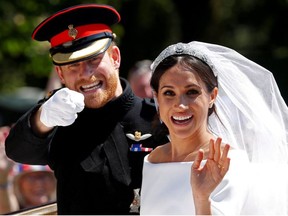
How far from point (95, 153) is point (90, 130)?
13cm

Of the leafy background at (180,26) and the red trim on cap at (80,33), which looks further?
the leafy background at (180,26)

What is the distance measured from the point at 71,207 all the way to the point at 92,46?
0.82 metres

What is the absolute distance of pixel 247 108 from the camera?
11.8 ft

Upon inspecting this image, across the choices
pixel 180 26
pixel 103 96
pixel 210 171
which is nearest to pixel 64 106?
pixel 103 96

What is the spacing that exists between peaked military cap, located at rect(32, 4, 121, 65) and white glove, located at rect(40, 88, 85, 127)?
13.0 inches

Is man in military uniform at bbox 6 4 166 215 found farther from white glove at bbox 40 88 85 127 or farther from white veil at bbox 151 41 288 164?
white veil at bbox 151 41 288 164

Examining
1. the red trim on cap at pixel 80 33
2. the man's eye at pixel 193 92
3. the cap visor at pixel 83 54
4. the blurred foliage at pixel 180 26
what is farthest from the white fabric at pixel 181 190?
the blurred foliage at pixel 180 26

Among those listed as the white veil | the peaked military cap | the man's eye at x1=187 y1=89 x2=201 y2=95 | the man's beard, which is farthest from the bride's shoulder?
the peaked military cap

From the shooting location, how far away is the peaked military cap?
3883 mm

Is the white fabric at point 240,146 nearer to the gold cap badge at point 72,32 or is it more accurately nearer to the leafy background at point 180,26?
the gold cap badge at point 72,32

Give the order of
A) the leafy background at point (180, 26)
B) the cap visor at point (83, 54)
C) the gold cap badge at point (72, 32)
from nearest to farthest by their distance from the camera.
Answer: the cap visor at point (83, 54), the gold cap badge at point (72, 32), the leafy background at point (180, 26)

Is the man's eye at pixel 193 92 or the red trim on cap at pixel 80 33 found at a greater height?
the red trim on cap at pixel 80 33

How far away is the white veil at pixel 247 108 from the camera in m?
3.52

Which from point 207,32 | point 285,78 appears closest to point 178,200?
point 285,78
